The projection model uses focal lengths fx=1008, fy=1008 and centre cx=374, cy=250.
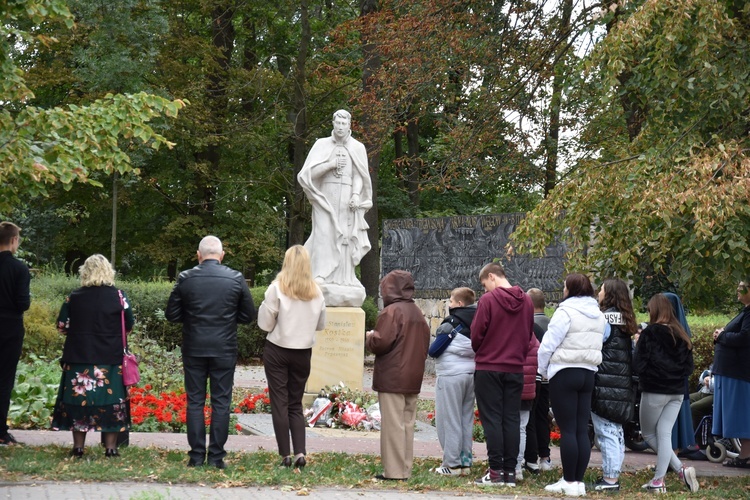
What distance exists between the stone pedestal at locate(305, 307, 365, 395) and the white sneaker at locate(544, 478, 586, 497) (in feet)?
17.9

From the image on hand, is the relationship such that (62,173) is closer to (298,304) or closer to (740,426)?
(298,304)

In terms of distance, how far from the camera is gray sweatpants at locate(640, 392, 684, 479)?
338 inches

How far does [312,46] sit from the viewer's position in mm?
28953

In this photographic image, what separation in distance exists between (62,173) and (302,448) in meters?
2.93

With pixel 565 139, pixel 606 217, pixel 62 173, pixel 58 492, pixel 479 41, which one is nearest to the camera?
pixel 58 492

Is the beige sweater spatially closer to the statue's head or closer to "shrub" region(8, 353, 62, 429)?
"shrub" region(8, 353, 62, 429)

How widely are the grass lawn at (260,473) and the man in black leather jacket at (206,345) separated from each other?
264mm

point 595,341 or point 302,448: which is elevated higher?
point 595,341

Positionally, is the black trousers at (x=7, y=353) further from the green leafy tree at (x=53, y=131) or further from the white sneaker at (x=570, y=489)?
the white sneaker at (x=570, y=489)

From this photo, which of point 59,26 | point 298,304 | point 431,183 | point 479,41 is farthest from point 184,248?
point 298,304

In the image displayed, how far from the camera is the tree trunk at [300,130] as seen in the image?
1051 inches

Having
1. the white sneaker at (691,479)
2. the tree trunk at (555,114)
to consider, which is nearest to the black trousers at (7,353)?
the white sneaker at (691,479)

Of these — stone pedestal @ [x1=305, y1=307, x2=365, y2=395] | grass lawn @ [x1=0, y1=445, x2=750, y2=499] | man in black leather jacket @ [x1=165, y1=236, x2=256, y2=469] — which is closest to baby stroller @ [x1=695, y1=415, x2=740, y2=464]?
grass lawn @ [x1=0, y1=445, x2=750, y2=499]

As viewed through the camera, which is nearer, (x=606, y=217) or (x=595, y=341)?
(x=595, y=341)
